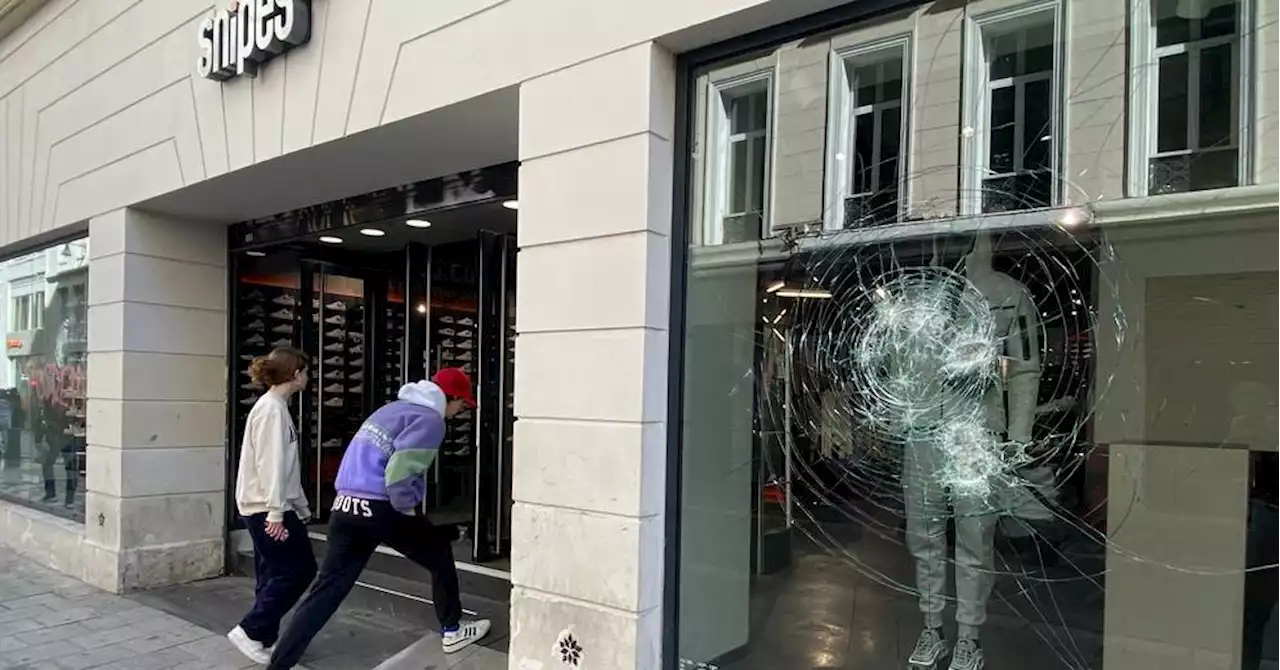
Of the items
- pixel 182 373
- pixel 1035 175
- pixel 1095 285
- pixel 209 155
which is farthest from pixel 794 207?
pixel 182 373

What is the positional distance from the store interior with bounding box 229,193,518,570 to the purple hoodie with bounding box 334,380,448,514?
1433mm

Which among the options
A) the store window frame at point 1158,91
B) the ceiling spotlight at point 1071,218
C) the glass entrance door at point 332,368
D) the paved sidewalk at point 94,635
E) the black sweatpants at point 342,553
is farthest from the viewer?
the glass entrance door at point 332,368

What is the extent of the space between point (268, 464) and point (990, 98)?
4.19 meters

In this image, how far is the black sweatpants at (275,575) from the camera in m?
4.91

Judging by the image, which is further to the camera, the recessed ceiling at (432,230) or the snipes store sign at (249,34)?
the recessed ceiling at (432,230)

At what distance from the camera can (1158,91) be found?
277cm

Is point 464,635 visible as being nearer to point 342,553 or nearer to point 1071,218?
point 342,553

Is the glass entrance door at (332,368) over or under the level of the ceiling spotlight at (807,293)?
under

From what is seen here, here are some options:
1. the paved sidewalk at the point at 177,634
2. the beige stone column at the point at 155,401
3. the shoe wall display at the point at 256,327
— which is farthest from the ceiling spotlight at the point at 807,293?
the beige stone column at the point at 155,401

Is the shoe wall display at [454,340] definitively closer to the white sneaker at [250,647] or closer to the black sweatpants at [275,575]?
the black sweatpants at [275,575]

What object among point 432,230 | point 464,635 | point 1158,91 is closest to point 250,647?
point 464,635

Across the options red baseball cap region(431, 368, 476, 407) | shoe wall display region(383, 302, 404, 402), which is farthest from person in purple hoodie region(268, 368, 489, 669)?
shoe wall display region(383, 302, 404, 402)

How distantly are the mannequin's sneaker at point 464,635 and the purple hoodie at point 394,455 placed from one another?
785 mm

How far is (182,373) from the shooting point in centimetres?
685
